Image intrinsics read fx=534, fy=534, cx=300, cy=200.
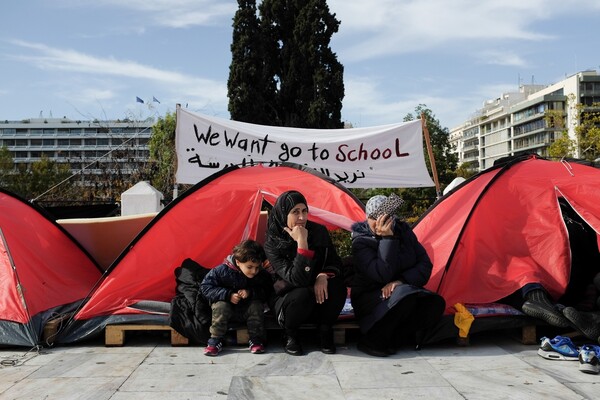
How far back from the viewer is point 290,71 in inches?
840

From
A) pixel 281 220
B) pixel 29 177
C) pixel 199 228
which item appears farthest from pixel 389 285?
pixel 29 177

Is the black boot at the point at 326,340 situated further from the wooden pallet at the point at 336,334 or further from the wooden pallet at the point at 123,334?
the wooden pallet at the point at 123,334

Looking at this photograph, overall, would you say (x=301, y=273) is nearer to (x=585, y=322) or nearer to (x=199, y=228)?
(x=199, y=228)

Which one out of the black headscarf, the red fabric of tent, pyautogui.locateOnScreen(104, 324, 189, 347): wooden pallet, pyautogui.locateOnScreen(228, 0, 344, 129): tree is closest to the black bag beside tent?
pyautogui.locateOnScreen(104, 324, 189, 347): wooden pallet

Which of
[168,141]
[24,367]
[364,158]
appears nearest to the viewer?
[24,367]

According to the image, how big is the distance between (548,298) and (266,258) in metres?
2.46

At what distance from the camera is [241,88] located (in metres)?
21.0

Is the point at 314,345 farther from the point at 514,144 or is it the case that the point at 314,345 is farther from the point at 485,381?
the point at 514,144

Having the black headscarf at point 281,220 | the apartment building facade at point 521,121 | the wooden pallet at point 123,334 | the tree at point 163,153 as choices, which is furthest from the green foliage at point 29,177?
the apartment building facade at point 521,121

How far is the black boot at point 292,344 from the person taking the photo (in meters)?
4.24

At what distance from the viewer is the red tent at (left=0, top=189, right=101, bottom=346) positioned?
14.7ft

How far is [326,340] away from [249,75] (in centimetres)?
1808

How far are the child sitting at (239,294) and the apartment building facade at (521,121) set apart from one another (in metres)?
56.1

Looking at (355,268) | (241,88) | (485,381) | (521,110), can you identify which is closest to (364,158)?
(355,268)
